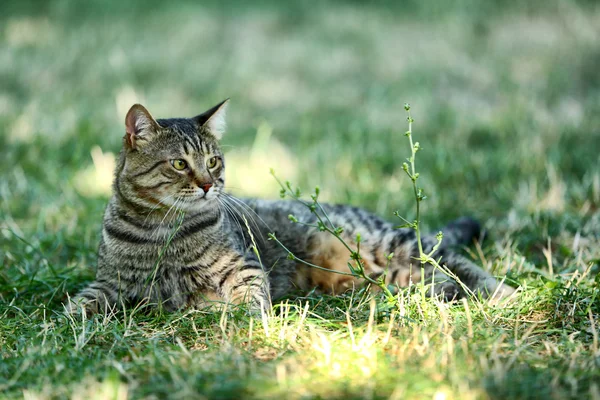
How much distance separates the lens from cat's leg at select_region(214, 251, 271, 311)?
9.22 feet

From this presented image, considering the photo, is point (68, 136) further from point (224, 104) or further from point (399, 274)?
point (399, 274)

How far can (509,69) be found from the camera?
759 cm

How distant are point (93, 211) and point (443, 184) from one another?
2742 mm

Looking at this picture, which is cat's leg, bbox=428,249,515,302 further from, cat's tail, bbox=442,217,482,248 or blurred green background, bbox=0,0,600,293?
blurred green background, bbox=0,0,600,293

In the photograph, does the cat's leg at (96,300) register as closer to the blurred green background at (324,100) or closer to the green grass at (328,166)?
the green grass at (328,166)

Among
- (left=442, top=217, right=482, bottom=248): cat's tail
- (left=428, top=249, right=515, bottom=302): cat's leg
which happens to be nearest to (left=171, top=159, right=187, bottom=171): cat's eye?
(left=428, top=249, right=515, bottom=302): cat's leg

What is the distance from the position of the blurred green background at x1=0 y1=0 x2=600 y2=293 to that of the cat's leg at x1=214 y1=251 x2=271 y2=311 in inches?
39.1

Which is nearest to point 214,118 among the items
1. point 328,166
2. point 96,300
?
point 96,300

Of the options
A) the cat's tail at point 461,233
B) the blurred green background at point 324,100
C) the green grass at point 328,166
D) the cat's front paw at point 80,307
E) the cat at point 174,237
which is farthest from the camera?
the blurred green background at point 324,100

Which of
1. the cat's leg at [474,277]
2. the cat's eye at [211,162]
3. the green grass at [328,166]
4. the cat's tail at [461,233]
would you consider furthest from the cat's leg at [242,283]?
the cat's tail at [461,233]

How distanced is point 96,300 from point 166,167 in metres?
0.70

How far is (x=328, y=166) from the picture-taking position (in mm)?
5422

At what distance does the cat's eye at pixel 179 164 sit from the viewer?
9.61ft

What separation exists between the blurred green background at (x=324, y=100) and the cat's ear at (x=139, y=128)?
92cm
